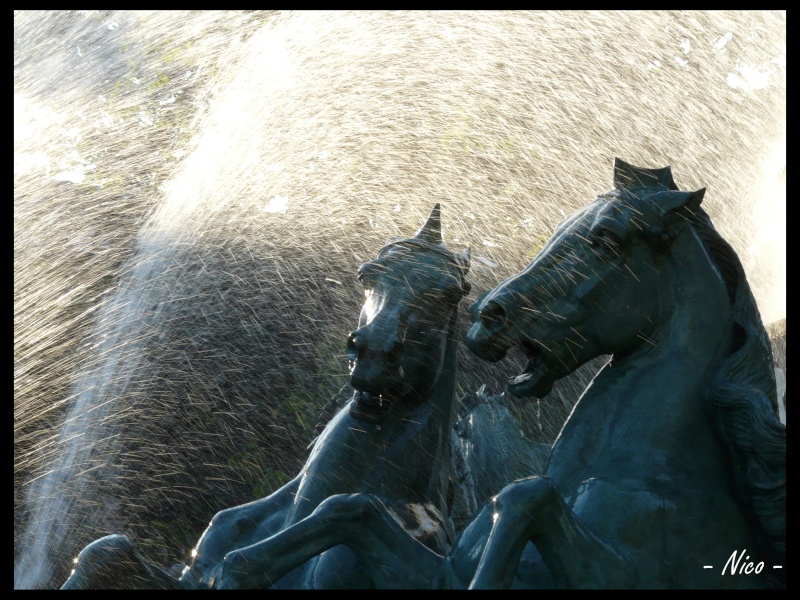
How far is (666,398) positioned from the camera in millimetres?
2885

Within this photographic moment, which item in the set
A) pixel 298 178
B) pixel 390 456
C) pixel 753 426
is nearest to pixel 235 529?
pixel 390 456

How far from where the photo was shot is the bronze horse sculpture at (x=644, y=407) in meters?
2.70

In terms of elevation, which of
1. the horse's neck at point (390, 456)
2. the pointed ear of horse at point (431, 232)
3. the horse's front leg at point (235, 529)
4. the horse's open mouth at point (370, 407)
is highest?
the pointed ear of horse at point (431, 232)

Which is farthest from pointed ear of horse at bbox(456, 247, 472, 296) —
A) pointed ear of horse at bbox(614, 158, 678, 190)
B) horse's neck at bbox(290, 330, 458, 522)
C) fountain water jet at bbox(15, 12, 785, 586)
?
fountain water jet at bbox(15, 12, 785, 586)

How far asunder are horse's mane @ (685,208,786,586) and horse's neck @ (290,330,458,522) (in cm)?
66

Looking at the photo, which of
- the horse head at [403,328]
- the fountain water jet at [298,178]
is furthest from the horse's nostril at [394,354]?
the fountain water jet at [298,178]

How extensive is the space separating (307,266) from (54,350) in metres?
1.84

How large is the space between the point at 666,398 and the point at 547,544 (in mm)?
478

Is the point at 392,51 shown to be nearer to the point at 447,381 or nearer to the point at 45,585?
the point at 45,585

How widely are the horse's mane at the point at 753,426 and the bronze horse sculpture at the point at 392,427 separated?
65cm

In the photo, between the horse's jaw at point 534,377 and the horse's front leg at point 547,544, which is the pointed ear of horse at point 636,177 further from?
the horse's front leg at point 547,544

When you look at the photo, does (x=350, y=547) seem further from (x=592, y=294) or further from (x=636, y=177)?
(x=636, y=177)

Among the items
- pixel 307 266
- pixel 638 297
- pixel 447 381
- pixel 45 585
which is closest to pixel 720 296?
pixel 638 297

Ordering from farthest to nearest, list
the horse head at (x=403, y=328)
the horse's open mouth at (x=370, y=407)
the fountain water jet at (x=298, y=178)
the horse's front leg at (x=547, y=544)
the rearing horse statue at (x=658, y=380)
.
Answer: the fountain water jet at (x=298, y=178), the horse's open mouth at (x=370, y=407), the horse head at (x=403, y=328), the rearing horse statue at (x=658, y=380), the horse's front leg at (x=547, y=544)
